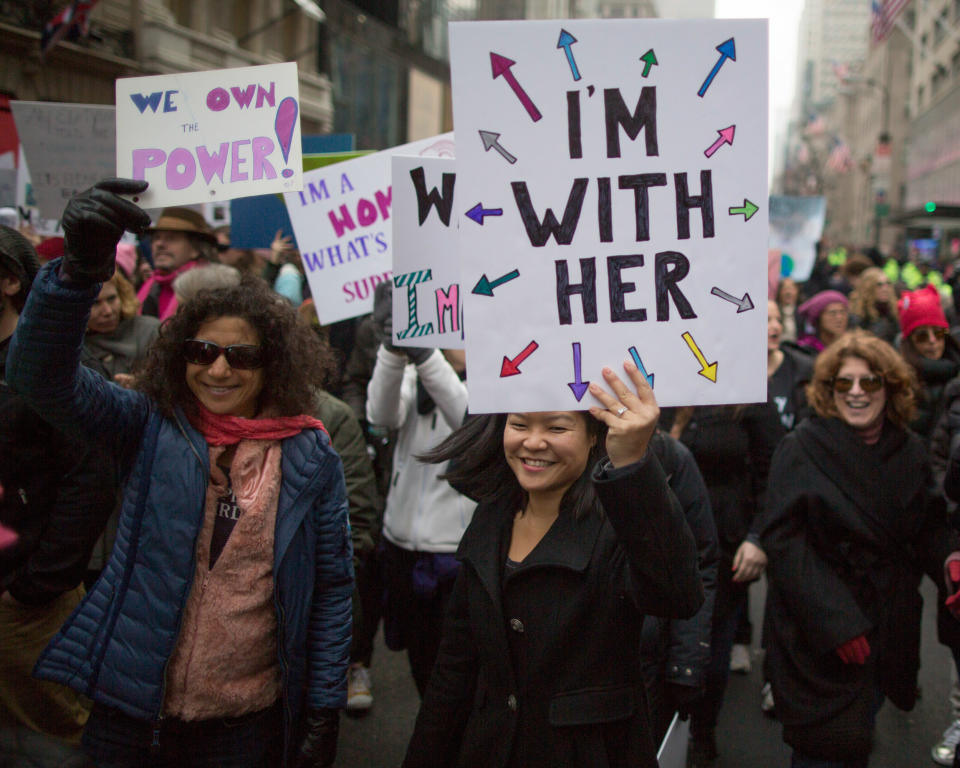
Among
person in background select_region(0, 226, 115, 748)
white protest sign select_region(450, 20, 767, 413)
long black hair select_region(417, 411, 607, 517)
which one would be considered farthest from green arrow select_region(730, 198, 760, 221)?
person in background select_region(0, 226, 115, 748)

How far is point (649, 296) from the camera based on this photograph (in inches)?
83.8

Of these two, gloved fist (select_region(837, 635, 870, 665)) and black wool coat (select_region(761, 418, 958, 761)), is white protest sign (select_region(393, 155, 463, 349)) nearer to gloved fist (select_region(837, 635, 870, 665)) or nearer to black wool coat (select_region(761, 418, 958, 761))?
black wool coat (select_region(761, 418, 958, 761))

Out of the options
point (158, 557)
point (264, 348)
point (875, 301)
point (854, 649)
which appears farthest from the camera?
point (875, 301)

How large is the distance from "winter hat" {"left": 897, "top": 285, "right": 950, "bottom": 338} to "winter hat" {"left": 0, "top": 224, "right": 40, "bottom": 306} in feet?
16.5

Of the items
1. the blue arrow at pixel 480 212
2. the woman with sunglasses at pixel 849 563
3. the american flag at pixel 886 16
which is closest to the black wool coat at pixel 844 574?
the woman with sunglasses at pixel 849 563

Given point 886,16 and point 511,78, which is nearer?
point 511,78

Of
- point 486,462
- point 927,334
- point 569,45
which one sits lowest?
point 486,462

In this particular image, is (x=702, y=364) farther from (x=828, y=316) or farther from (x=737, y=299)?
(x=828, y=316)

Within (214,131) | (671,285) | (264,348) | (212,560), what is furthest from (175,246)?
(671,285)

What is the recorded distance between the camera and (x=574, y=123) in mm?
2137

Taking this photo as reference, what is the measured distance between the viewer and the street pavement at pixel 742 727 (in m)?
4.31

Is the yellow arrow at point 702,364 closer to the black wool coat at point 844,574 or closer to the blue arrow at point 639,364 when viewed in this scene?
the blue arrow at point 639,364

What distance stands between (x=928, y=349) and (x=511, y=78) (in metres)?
4.79

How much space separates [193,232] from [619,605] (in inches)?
157
